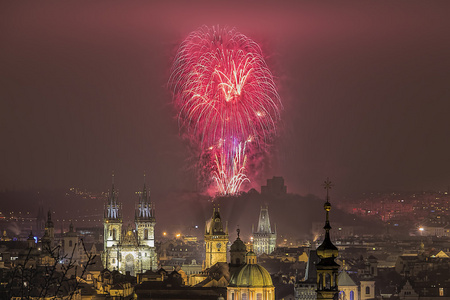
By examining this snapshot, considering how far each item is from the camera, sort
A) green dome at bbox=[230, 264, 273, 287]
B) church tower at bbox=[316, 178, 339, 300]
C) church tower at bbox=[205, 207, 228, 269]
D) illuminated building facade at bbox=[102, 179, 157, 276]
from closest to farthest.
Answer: church tower at bbox=[316, 178, 339, 300] → green dome at bbox=[230, 264, 273, 287] → church tower at bbox=[205, 207, 228, 269] → illuminated building facade at bbox=[102, 179, 157, 276]

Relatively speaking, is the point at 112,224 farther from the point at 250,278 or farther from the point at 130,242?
the point at 250,278

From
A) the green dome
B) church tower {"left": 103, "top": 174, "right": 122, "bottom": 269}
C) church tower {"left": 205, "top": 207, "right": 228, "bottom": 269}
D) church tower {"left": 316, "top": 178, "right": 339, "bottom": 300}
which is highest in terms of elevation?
church tower {"left": 103, "top": 174, "right": 122, "bottom": 269}

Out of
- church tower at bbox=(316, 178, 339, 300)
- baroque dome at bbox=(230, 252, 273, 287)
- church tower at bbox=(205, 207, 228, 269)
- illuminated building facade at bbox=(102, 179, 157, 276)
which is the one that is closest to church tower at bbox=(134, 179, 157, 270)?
illuminated building facade at bbox=(102, 179, 157, 276)

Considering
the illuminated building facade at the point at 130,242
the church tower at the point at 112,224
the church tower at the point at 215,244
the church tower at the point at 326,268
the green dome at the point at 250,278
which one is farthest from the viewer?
the church tower at the point at 112,224

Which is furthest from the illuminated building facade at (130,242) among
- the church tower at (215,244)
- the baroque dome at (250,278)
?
the baroque dome at (250,278)

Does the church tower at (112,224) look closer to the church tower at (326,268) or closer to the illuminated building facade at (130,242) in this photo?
the illuminated building facade at (130,242)

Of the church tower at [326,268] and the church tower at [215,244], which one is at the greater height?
the church tower at [215,244]

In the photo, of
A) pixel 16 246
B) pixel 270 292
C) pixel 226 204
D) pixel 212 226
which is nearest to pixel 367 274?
pixel 212 226

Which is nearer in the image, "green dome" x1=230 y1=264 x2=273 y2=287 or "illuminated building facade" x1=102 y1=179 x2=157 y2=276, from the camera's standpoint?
"green dome" x1=230 y1=264 x2=273 y2=287

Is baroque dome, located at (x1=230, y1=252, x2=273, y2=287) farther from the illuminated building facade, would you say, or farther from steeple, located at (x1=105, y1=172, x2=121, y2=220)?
steeple, located at (x1=105, y1=172, x2=121, y2=220)
